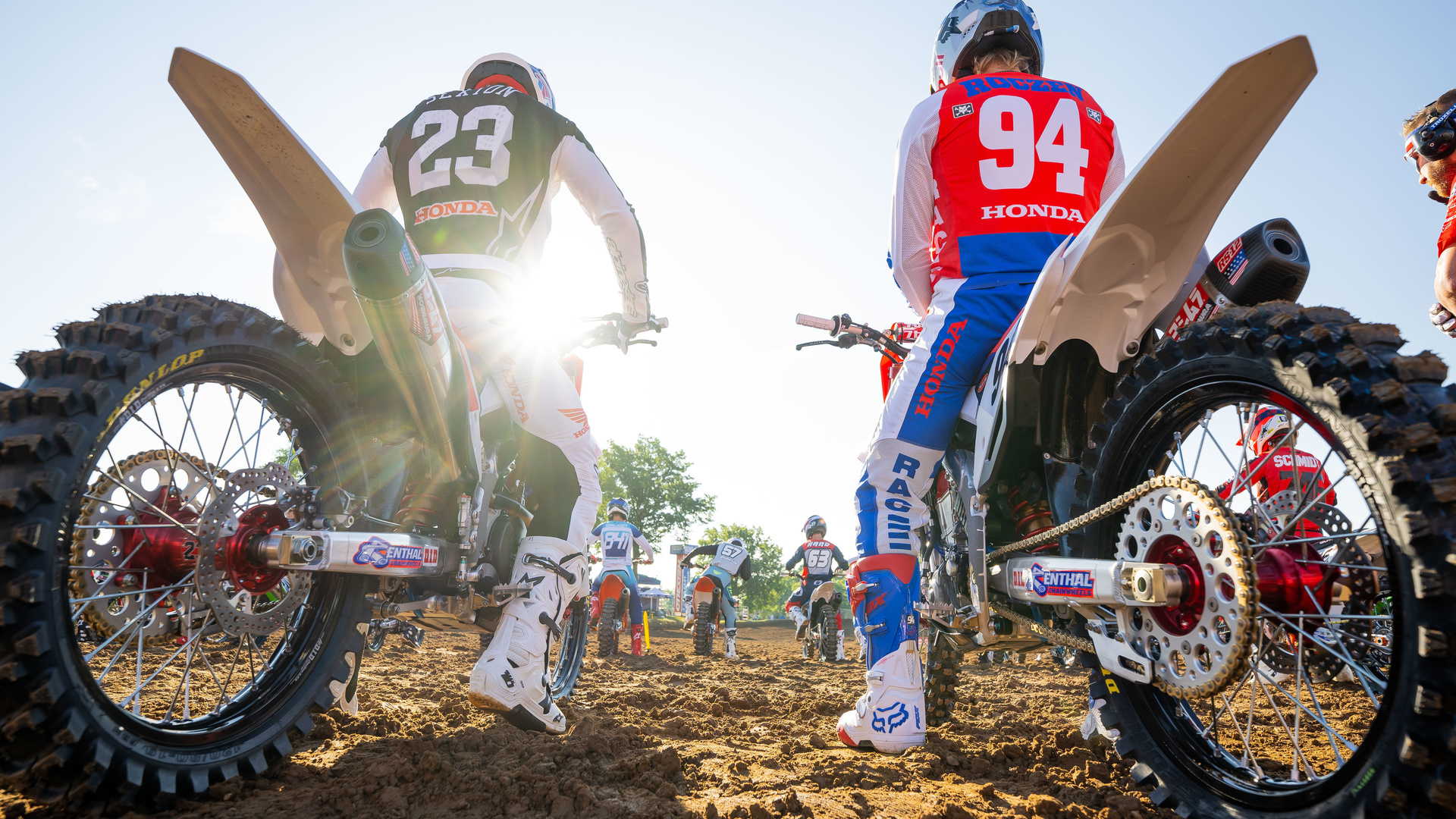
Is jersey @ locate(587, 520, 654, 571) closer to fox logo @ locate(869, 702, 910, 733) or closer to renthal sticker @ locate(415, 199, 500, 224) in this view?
renthal sticker @ locate(415, 199, 500, 224)

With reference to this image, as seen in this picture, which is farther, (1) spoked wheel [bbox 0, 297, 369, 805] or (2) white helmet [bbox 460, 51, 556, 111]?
(2) white helmet [bbox 460, 51, 556, 111]

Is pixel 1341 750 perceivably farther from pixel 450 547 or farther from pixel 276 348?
pixel 276 348

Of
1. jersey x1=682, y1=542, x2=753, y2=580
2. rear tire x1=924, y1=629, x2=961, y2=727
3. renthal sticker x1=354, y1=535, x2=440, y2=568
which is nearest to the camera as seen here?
renthal sticker x1=354, y1=535, x2=440, y2=568

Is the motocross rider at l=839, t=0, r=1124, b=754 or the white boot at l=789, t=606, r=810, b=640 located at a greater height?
the motocross rider at l=839, t=0, r=1124, b=754

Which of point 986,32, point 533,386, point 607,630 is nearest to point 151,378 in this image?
point 533,386

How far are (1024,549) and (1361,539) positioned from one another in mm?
923

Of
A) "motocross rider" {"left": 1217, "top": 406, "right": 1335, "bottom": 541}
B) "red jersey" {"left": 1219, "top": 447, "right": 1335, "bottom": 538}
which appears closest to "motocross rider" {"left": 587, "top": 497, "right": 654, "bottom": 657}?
"red jersey" {"left": 1219, "top": 447, "right": 1335, "bottom": 538}

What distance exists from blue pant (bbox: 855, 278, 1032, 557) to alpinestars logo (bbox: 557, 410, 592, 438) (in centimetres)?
125

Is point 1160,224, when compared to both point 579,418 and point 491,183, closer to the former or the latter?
point 579,418

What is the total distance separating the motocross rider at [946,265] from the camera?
9.47 feet

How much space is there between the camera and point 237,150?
2.42 metres

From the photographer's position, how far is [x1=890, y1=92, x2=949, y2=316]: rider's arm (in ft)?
10.6

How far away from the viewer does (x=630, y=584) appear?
39.0ft

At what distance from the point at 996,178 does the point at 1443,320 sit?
1974 millimetres
